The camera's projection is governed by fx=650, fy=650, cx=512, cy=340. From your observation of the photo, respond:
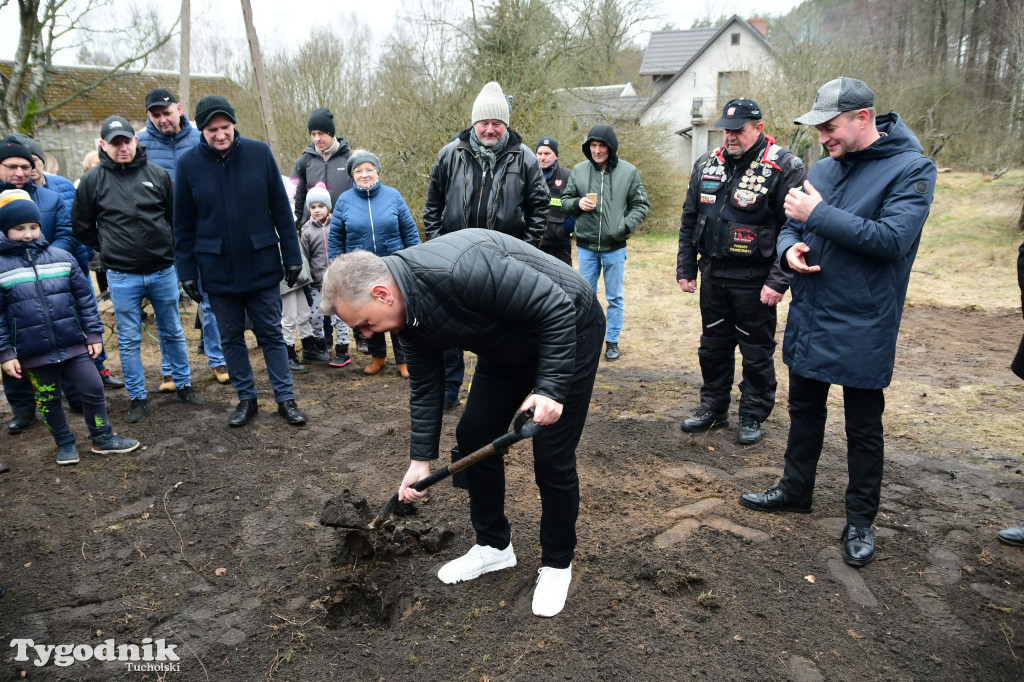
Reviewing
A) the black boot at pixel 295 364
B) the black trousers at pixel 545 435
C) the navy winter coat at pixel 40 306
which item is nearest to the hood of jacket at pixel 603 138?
the black boot at pixel 295 364

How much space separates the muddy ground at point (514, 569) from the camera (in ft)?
8.55

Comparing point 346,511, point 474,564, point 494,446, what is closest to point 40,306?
point 346,511

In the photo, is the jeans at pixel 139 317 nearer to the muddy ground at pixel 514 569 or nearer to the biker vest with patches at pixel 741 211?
the muddy ground at pixel 514 569

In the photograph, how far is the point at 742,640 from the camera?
105 inches

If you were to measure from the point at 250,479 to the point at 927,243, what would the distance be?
13.1 m

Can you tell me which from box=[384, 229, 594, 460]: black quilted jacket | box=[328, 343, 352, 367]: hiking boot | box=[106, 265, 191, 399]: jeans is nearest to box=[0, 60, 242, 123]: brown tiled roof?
box=[328, 343, 352, 367]: hiking boot

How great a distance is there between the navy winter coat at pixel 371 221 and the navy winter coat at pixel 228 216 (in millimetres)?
857

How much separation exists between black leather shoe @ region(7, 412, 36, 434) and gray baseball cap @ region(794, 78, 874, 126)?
5752 millimetres

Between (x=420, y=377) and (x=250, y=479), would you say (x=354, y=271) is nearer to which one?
(x=420, y=377)

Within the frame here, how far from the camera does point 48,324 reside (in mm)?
4238

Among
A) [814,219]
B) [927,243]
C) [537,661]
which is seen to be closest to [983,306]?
[927,243]

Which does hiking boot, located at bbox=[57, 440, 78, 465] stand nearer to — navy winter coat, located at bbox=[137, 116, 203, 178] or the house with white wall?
navy winter coat, located at bbox=[137, 116, 203, 178]

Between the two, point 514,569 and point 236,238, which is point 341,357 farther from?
point 514,569

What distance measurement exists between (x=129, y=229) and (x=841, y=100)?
15.9ft
